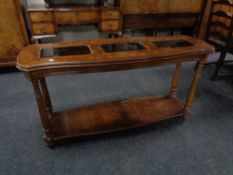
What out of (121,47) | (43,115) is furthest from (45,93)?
(121,47)

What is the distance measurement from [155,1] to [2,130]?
255 cm

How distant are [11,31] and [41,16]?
1.37ft

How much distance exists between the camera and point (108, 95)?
2104 mm

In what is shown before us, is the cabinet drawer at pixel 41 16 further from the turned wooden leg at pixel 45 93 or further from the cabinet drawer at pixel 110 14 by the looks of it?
Result: the turned wooden leg at pixel 45 93

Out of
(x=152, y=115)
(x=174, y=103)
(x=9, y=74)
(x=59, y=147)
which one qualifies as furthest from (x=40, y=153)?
(x=9, y=74)

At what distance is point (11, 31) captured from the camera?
7.45ft

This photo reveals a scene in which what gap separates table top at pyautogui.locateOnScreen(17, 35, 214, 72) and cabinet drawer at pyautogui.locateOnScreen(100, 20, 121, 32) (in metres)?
1.12

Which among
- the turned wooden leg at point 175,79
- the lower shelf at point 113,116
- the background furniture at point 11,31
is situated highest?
the background furniture at point 11,31

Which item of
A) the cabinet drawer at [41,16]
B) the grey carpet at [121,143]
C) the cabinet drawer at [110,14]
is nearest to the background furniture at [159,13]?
the cabinet drawer at [110,14]

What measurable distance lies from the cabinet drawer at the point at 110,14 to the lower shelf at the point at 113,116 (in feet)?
4.33

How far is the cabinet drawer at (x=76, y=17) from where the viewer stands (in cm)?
232

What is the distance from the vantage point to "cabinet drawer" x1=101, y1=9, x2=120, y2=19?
246cm

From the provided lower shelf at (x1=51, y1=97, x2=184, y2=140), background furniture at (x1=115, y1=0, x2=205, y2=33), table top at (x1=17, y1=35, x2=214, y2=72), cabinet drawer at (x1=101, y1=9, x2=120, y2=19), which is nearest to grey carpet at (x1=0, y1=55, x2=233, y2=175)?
lower shelf at (x1=51, y1=97, x2=184, y2=140)

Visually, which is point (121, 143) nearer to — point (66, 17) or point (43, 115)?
point (43, 115)
